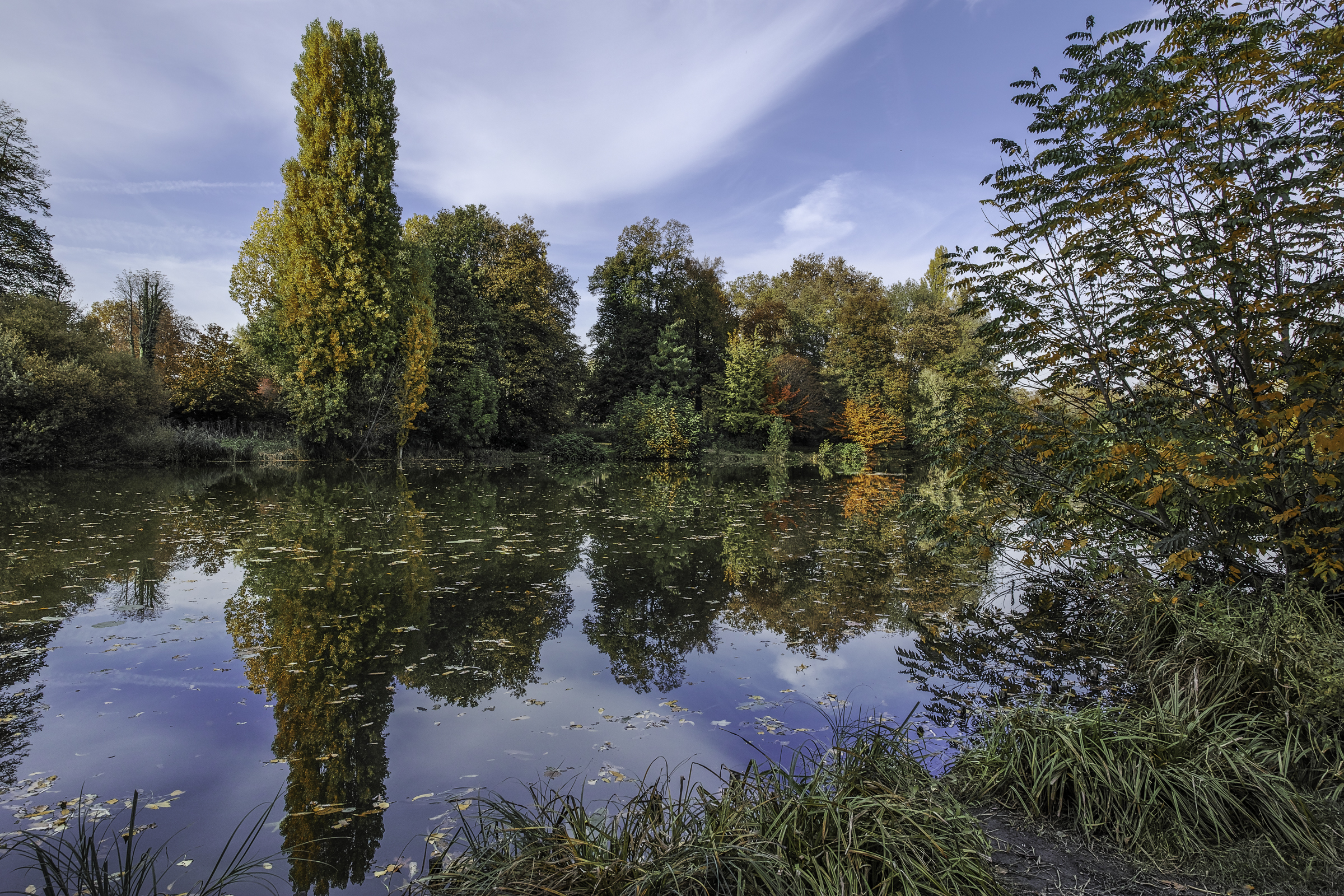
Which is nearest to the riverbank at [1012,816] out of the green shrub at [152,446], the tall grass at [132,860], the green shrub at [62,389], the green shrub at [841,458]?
the tall grass at [132,860]

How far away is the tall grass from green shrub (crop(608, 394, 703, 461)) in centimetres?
2712

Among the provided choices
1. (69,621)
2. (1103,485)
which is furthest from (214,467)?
(1103,485)

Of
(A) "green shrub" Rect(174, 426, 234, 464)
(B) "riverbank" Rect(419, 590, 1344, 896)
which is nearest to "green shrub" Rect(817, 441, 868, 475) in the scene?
(A) "green shrub" Rect(174, 426, 234, 464)

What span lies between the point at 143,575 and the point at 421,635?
163 inches

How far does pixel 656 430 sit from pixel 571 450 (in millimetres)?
4046

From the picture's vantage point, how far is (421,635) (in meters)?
5.38

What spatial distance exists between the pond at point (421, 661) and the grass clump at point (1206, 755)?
2.89 feet

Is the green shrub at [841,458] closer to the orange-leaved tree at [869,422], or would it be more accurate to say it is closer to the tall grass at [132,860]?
the orange-leaved tree at [869,422]

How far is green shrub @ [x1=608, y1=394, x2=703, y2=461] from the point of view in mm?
29891

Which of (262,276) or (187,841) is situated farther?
(262,276)

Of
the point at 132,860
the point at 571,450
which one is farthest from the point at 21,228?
the point at 132,860

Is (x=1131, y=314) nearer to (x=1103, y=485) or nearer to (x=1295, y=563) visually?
(x=1103, y=485)

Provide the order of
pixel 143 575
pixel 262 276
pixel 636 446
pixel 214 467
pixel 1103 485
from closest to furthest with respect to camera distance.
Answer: pixel 1103 485, pixel 143 575, pixel 214 467, pixel 262 276, pixel 636 446

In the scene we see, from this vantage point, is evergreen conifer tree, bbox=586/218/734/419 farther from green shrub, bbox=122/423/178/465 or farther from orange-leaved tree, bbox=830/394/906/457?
green shrub, bbox=122/423/178/465
